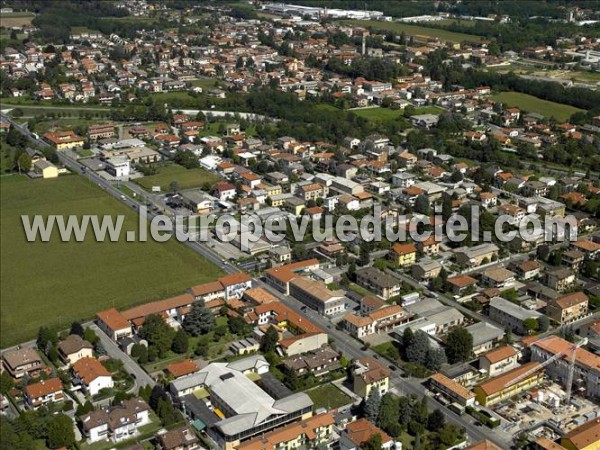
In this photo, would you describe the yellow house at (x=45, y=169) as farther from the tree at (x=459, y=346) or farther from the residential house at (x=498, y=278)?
the tree at (x=459, y=346)

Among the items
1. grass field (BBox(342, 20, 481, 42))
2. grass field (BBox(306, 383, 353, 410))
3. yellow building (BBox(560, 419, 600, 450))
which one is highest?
grass field (BBox(342, 20, 481, 42))

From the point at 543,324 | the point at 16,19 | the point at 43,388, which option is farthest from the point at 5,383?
the point at 16,19

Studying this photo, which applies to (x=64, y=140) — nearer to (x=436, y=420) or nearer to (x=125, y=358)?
(x=125, y=358)

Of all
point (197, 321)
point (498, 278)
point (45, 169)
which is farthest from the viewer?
point (45, 169)

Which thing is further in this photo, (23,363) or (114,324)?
(114,324)

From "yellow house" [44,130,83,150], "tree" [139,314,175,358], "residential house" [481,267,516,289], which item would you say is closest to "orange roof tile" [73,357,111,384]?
"tree" [139,314,175,358]

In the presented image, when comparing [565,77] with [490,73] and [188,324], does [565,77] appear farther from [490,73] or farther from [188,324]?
[188,324]

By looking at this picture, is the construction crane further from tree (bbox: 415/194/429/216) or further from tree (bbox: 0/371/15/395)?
tree (bbox: 0/371/15/395)
